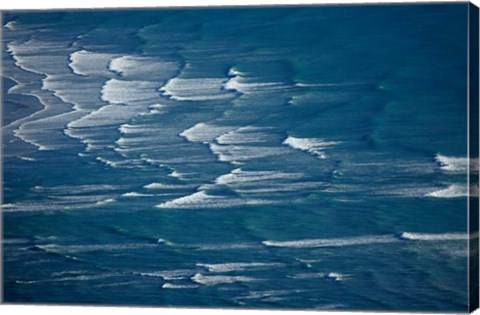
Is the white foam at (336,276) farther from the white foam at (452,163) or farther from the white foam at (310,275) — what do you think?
the white foam at (452,163)

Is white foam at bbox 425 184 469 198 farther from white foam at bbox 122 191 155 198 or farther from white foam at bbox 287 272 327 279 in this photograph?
white foam at bbox 122 191 155 198

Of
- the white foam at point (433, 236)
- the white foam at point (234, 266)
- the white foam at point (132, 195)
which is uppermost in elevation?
the white foam at point (132, 195)

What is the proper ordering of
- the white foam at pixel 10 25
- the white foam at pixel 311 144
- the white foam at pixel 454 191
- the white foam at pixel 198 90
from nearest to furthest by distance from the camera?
the white foam at pixel 454 191, the white foam at pixel 311 144, the white foam at pixel 198 90, the white foam at pixel 10 25

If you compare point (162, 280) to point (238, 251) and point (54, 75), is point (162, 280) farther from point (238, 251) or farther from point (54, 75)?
point (54, 75)

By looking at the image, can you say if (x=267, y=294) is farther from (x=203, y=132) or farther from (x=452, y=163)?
(x=452, y=163)

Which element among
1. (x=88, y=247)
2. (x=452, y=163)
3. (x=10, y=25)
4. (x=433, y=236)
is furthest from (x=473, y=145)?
(x=10, y=25)

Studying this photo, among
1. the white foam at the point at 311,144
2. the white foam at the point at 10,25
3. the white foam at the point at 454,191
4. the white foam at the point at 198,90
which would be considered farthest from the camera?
the white foam at the point at 10,25

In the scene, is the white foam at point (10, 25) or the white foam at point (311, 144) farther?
the white foam at point (10, 25)

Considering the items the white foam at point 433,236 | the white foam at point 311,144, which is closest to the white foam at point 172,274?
the white foam at point 311,144
